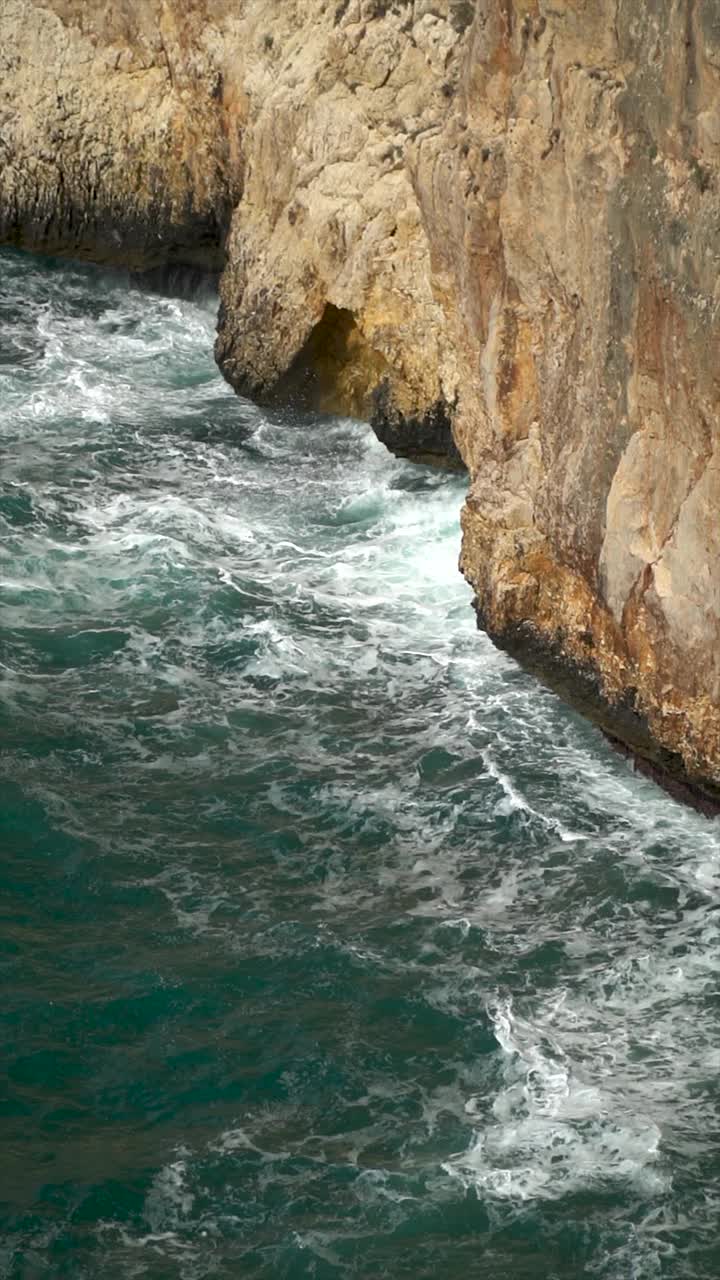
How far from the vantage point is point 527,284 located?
21562mm

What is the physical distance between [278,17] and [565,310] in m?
14.2

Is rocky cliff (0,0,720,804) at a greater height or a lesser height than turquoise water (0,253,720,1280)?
greater

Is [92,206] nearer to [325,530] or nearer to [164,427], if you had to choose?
[164,427]

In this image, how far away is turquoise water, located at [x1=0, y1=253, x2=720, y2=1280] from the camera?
1521 centimetres

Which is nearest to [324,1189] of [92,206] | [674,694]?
[674,694]

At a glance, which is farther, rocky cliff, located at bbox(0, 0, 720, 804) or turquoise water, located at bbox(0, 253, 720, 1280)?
rocky cliff, located at bbox(0, 0, 720, 804)

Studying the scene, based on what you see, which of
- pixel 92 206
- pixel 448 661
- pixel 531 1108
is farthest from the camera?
pixel 92 206

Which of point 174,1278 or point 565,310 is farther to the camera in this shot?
point 565,310

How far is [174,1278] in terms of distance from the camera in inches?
573

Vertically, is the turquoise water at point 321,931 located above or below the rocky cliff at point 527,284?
below

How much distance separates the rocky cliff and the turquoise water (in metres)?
1.61

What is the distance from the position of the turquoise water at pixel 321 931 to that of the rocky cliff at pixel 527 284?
1608 mm

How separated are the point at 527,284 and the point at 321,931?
802cm

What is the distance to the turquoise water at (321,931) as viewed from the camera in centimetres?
1521
